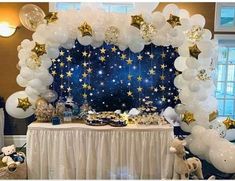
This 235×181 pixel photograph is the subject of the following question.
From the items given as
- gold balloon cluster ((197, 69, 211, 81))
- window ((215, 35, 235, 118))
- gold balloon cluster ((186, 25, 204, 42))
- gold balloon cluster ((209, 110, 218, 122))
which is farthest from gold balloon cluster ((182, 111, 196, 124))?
window ((215, 35, 235, 118))

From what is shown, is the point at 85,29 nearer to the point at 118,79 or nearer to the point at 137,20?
the point at 137,20

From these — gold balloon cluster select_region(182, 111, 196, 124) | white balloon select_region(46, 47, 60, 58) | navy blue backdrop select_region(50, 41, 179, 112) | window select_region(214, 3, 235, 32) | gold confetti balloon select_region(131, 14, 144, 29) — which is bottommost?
gold balloon cluster select_region(182, 111, 196, 124)

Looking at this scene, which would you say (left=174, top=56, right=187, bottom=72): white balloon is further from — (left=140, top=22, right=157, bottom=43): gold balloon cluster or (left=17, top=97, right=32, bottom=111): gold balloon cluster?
(left=17, top=97, right=32, bottom=111): gold balloon cluster

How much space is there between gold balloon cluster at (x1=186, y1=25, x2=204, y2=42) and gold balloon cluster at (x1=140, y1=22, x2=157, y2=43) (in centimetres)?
46

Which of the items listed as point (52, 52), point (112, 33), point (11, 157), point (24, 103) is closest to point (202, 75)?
point (112, 33)

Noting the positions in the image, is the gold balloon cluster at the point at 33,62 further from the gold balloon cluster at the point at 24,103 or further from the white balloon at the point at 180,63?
the white balloon at the point at 180,63

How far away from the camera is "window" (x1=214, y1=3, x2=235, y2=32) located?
4285 mm

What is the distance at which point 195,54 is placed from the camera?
3314 millimetres

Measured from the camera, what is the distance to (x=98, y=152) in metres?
3.12

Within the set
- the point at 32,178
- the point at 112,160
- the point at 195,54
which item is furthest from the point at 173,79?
the point at 32,178

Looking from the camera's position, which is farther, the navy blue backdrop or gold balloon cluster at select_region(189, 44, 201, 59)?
the navy blue backdrop

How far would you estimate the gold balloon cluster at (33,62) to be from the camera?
3326 mm

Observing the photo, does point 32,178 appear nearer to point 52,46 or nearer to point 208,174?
point 52,46

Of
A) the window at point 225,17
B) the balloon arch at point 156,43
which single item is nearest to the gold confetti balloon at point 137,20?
the balloon arch at point 156,43
